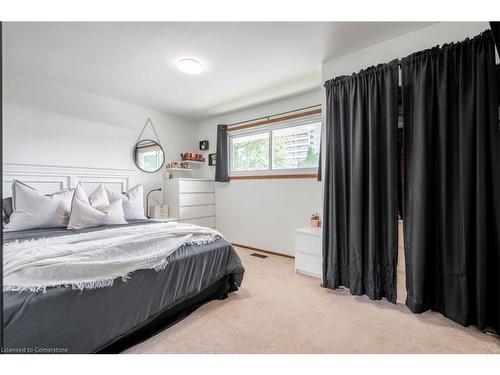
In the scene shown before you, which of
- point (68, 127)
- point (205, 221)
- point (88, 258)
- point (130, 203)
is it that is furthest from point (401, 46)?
point (68, 127)

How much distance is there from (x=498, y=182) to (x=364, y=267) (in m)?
1.18

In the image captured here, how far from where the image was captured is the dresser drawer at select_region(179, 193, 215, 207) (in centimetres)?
393

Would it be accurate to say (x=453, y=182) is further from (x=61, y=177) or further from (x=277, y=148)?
(x=61, y=177)

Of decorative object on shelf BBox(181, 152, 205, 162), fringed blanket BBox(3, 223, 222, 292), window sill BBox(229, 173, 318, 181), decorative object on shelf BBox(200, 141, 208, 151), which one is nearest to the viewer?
fringed blanket BBox(3, 223, 222, 292)

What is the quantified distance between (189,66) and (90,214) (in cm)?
190

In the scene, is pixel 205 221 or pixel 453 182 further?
pixel 205 221

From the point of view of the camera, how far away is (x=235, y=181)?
13.8 feet

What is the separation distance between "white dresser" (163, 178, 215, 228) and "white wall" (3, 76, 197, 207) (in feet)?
1.02

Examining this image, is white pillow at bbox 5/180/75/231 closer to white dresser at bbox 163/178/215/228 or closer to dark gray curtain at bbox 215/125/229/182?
white dresser at bbox 163/178/215/228

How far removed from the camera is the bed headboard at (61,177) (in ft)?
8.69

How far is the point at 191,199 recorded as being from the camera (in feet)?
13.4

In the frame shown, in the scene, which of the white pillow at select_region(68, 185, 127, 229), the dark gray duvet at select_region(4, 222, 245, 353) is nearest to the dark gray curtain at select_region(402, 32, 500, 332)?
the dark gray duvet at select_region(4, 222, 245, 353)
